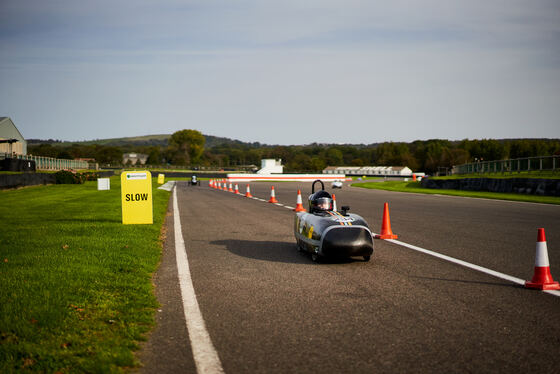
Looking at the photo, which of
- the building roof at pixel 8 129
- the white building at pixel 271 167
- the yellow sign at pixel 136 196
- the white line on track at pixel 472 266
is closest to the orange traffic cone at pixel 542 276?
the white line on track at pixel 472 266

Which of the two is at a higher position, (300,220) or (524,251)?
(300,220)

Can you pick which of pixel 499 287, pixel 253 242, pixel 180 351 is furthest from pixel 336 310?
pixel 253 242

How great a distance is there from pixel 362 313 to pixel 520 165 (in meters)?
36.0

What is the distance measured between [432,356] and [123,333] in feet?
8.72

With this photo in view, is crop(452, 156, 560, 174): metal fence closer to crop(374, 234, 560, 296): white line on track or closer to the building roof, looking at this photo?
crop(374, 234, 560, 296): white line on track

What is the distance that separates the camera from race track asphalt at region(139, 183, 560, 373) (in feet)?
13.3

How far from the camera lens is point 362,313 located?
Result: 17.5 feet

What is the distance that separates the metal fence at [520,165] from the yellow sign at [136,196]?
94.1 feet

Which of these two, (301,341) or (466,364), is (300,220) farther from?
(466,364)

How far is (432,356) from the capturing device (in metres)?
4.13

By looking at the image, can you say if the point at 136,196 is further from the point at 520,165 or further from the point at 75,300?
the point at 520,165

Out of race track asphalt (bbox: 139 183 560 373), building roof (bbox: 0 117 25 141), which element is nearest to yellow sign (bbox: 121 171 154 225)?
race track asphalt (bbox: 139 183 560 373)

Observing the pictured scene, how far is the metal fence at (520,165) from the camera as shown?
3346 centimetres

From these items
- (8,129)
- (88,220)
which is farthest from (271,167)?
(88,220)
